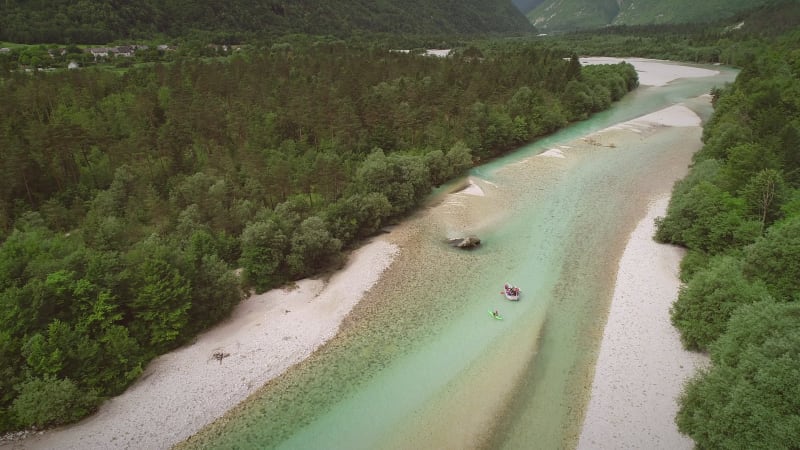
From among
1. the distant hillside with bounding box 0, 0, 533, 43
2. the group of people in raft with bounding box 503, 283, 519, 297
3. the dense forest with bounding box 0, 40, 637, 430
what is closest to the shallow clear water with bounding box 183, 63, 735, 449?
the group of people in raft with bounding box 503, 283, 519, 297

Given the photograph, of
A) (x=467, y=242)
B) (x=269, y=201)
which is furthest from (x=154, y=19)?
(x=467, y=242)

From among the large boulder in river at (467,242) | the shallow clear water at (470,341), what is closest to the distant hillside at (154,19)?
the shallow clear water at (470,341)

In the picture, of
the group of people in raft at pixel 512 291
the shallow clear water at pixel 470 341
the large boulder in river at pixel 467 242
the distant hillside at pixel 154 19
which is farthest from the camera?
the distant hillside at pixel 154 19

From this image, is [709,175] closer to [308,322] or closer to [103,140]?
[308,322]

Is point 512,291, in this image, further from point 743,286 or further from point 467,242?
point 743,286

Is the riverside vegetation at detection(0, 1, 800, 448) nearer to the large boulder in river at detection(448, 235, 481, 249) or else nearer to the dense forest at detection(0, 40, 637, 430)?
the dense forest at detection(0, 40, 637, 430)

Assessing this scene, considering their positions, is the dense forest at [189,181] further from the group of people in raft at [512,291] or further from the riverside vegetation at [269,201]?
the group of people in raft at [512,291]
